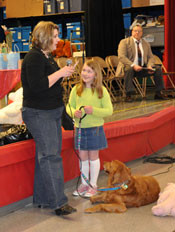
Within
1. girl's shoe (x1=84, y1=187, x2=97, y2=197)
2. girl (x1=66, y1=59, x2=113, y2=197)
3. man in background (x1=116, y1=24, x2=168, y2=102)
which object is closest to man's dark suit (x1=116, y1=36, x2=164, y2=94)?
man in background (x1=116, y1=24, x2=168, y2=102)

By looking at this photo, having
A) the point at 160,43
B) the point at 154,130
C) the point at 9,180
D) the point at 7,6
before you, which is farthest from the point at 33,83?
the point at 7,6

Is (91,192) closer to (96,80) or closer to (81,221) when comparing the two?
(81,221)

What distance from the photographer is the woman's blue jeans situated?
294cm

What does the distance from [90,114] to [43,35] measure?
2.77ft

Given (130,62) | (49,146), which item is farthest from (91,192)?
(130,62)

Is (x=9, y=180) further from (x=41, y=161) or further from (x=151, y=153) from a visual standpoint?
(x=151, y=153)

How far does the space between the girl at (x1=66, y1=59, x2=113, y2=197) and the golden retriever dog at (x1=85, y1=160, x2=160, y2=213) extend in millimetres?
290

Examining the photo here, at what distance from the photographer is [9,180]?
3.18 meters

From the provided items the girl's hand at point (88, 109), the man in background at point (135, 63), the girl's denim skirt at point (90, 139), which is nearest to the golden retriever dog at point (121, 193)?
the girl's denim skirt at point (90, 139)

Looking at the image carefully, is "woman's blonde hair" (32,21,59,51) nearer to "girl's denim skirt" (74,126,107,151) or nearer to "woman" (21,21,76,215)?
"woman" (21,21,76,215)

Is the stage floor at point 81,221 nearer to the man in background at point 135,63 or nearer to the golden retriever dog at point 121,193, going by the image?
the golden retriever dog at point 121,193

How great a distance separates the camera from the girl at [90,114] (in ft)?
11.3

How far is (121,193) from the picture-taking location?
3.22m

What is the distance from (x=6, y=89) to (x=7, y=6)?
6.95m
